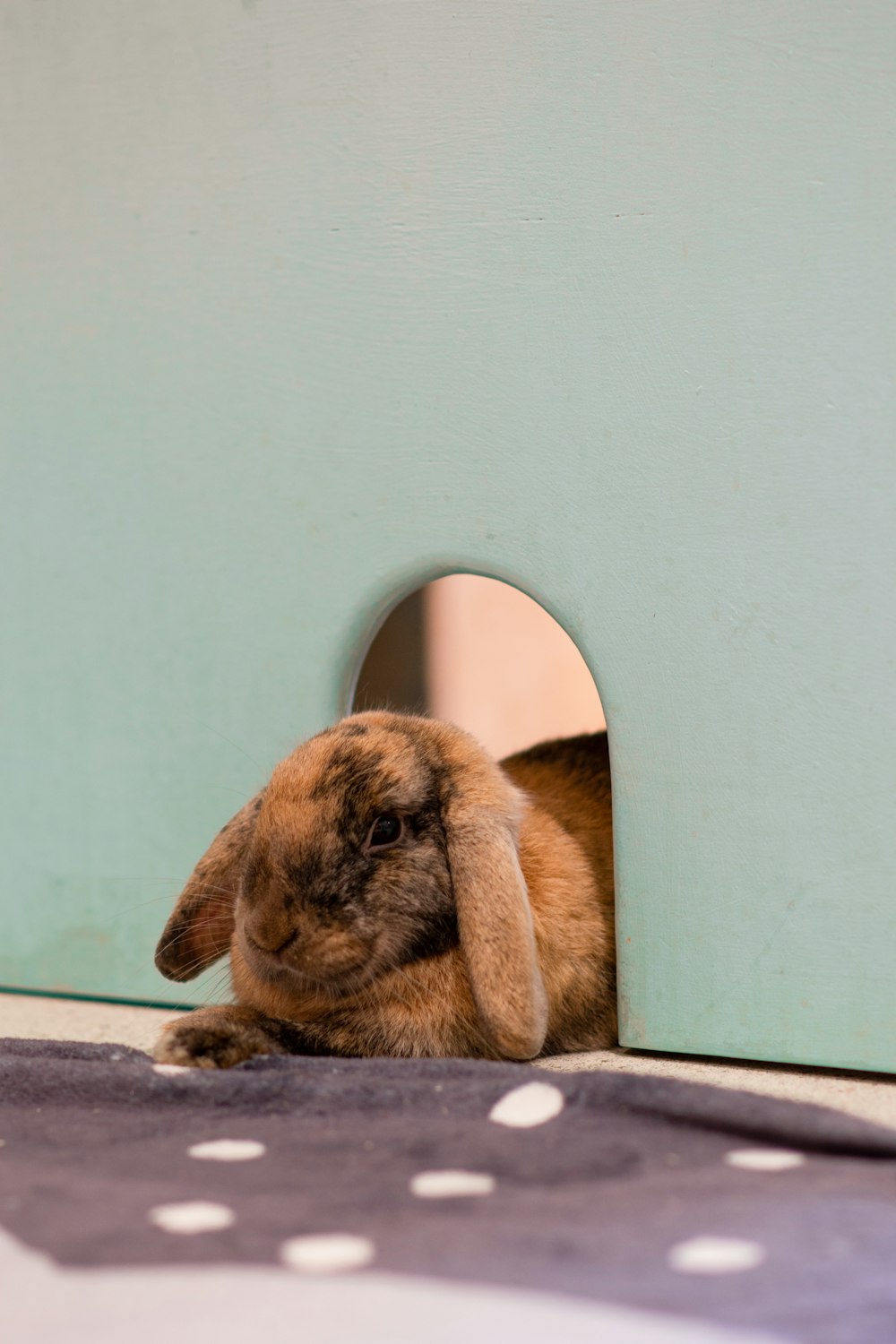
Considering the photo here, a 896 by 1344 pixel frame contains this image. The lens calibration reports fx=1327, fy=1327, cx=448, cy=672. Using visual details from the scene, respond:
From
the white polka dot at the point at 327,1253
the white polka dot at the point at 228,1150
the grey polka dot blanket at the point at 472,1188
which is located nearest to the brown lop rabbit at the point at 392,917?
the grey polka dot blanket at the point at 472,1188

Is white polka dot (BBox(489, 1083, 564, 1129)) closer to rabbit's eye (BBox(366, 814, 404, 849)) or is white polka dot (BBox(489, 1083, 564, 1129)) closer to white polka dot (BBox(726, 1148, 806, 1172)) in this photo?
white polka dot (BBox(726, 1148, 806, 1172))

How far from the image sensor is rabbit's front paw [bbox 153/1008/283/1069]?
5.47 feet

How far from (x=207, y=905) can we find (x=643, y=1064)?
664mm

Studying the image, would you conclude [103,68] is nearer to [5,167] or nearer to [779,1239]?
[5,167]

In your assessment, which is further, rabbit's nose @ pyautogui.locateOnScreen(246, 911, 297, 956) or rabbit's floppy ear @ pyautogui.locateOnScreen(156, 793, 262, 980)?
rabbit's floppy ear @ pyautogui.locateOnScreen(156, 793, 262, 980)

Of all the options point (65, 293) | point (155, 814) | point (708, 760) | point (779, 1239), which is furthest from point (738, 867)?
point (65, 293)

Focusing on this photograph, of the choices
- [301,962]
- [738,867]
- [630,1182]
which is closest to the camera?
[630,1182]

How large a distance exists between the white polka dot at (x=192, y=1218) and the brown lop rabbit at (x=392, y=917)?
1.54ft

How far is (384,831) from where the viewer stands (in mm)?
1757

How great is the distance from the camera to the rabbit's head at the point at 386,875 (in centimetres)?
166

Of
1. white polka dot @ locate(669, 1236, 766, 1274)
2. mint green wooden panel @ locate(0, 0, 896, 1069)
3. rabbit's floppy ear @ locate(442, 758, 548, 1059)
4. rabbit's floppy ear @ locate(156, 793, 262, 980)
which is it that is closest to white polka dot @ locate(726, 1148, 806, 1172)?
white polka dot @ locate(669, 1236, 766, 1274)

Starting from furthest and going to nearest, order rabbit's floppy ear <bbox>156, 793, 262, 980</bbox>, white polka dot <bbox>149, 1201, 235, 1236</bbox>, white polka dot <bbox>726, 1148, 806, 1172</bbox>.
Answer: rabbit's floppy ear <bbox>156, 793, 262, 980</bbox>
white polka dot <bbox>726, 1148, 806, 1172</bbox>
white polka dot <bbox>149, 1201, 235, 1236</bbox>

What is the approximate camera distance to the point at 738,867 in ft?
5.93

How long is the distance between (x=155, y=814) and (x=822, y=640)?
113 cm
